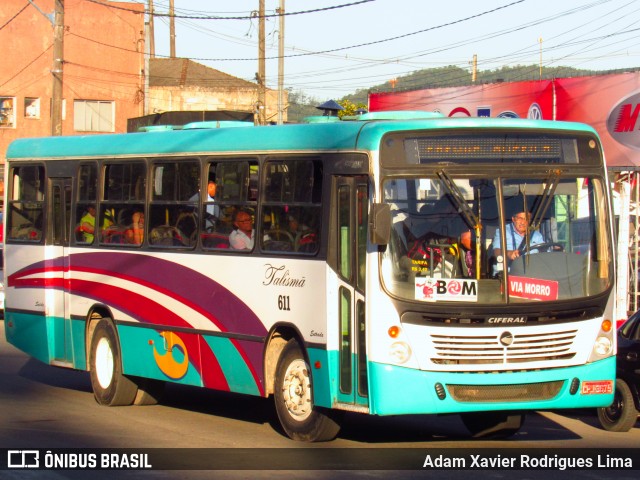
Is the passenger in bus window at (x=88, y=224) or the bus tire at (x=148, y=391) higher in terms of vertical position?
the passenger in bus window at (x=88, y=224)

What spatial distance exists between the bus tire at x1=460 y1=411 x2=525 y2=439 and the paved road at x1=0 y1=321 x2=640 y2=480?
5.5 inches

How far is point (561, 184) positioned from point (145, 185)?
520 centimetres

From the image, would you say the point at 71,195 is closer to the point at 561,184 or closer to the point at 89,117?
the point at 561,184

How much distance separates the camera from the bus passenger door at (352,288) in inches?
406

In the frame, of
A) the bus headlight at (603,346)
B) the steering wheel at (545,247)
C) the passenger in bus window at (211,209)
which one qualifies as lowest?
the bus headlight at (603,346)

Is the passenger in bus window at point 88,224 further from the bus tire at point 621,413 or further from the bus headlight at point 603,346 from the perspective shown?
the bus headlight at point 603,346

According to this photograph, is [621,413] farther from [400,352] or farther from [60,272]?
[60,272]

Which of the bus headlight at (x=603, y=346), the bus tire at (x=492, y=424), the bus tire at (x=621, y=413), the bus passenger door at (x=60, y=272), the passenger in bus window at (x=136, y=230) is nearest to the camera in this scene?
the bus headlight at (x=603, y=346)

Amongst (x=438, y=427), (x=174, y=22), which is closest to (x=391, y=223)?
(x=438, y=427)

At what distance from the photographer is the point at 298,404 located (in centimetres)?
1123

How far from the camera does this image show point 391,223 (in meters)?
10.1

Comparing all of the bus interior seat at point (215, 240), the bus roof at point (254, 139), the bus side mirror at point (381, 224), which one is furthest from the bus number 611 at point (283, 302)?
the bus side mirror at point (381, 224)

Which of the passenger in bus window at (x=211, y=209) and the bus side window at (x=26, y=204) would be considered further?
the bus side window at (x=26, y=204)

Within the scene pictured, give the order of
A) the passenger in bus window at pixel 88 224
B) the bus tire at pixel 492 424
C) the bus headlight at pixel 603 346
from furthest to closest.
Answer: the passenger in bus window at pixel 88 224
the bus tire at pixel 492 424
the bus headlight at pixel 603 346
